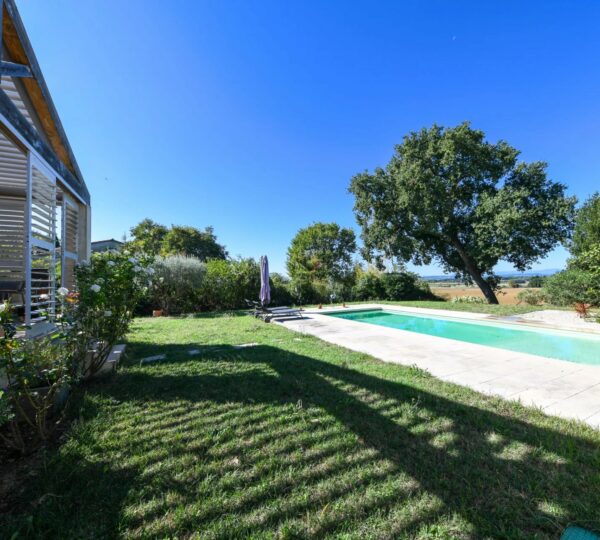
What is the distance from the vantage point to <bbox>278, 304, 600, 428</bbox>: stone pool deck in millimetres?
3207

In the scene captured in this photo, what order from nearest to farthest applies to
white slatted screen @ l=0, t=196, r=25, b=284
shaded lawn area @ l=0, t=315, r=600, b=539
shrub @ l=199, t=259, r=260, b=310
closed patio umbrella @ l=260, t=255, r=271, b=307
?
shaded lawn area @ l=0, t=315, r=600, b=539, white slatted screen @ l=0, t=196, r=25, b=284, closed patio umbrella @ l=260, t=255, r=271, b=307, shrub @ l=199, t=259, r=260, b=310

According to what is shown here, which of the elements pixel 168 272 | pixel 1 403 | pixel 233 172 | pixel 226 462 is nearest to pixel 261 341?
pixel 226 462

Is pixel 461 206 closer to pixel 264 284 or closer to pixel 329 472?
pixel 264 284

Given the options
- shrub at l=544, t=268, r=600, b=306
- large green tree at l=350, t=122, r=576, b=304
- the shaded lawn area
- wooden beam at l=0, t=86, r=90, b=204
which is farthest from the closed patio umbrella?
shrub at l=544, t=268, r=600, b=306

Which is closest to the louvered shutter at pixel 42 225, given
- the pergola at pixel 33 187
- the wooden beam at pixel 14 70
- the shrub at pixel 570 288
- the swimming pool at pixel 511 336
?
the pergola at pixel 33 187

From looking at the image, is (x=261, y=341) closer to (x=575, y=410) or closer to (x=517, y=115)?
(x=575, y=410)

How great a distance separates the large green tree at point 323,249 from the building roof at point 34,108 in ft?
73.2

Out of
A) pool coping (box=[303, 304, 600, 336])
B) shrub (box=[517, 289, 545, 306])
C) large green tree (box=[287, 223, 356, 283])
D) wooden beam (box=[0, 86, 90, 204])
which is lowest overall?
pool coping (box=[303, 304, 600, 336])

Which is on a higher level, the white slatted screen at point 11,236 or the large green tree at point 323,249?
the large green tree at point 323,249

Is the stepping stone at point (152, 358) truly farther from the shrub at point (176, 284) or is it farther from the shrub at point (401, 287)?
the shrub at point (401, 287)

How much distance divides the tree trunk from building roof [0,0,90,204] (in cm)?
1935

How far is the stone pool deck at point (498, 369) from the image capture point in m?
3.21

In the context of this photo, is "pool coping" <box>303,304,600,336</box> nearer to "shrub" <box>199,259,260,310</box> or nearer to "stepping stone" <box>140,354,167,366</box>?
"shrub" <box>199,259,260,310</box>

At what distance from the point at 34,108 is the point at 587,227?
18.5 m
